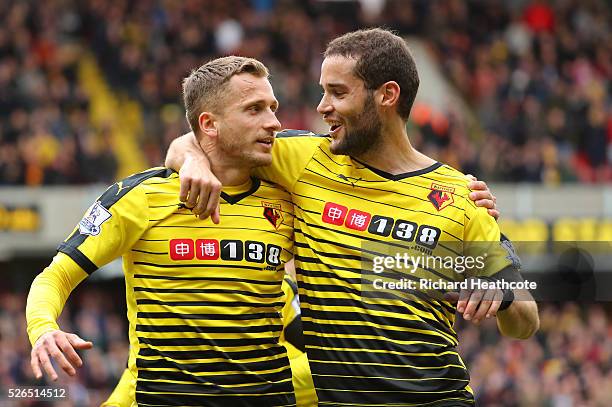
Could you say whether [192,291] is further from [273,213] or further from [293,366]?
[293,366]

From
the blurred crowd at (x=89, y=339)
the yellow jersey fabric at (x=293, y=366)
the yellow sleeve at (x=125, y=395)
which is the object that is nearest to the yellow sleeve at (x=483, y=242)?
the yellow jersey fabric at (x=293, y=366)

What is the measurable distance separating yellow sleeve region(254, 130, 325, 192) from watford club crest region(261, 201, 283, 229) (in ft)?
0.39

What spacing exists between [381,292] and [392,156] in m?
0.69

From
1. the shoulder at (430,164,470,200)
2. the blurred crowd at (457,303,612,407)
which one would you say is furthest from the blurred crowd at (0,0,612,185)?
the shoulder at (430,164,470,200)

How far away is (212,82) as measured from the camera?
18.6 feet

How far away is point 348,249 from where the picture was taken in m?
5.38

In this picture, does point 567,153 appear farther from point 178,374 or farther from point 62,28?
point 178,374

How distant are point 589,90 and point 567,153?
191cm

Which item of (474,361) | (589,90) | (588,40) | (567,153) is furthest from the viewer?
(588,40)

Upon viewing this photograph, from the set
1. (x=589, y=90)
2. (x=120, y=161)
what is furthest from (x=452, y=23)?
(x=120, y=161)

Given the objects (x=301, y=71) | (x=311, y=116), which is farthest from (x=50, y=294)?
(x=301, y=71)

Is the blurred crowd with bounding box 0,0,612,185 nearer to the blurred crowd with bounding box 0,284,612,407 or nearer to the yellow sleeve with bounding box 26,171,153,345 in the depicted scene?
the blurred crowd with bounding box 0,284,612,407

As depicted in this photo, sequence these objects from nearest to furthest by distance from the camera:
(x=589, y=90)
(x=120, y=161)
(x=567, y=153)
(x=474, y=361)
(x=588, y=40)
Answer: (x=474, y=361), (x=120, y=161), (x=567, y=153), (x=589, y=90), (x=588, y=40)

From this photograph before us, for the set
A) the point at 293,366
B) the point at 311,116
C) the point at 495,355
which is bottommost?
the point at 495,355
